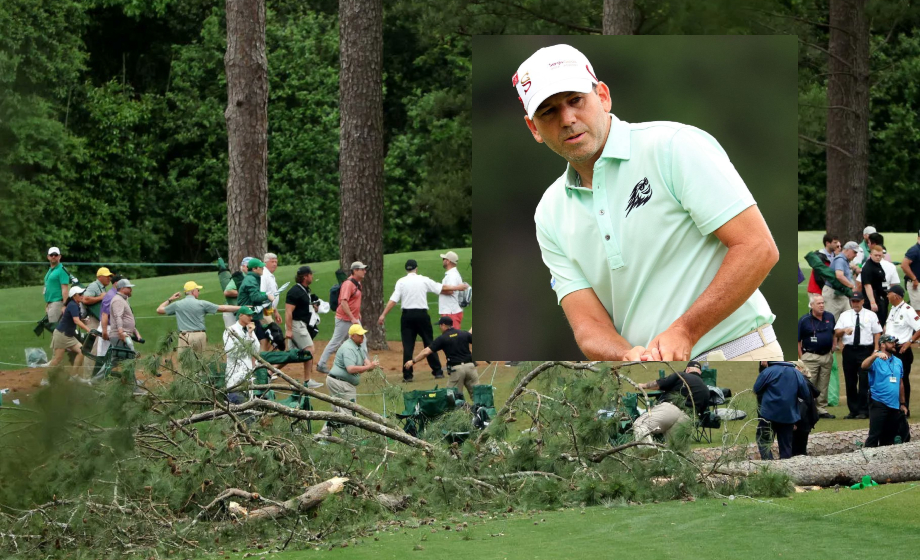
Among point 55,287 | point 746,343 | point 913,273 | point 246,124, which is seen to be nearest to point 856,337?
point 913,273

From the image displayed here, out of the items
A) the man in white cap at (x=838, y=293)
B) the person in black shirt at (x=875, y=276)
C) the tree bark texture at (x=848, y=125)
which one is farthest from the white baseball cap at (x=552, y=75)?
the tree bark texture at (x=848, y=125)

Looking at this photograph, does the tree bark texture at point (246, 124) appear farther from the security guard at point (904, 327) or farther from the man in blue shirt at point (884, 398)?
the man in blue shirt at point (884, 398)

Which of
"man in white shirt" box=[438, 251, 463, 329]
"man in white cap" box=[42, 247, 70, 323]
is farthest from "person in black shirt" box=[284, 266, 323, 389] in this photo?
"man in white cap" box=[42, 247, 70, 323]

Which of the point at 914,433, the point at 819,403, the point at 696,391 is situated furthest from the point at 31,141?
the point at 819,403

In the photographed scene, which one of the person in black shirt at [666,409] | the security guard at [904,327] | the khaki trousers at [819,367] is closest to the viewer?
the person in black shirt at [666,409]

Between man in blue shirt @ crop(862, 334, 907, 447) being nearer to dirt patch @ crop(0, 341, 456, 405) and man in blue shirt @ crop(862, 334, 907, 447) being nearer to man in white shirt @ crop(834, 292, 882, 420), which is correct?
man in white shirt @ crop(834, 292, 882, 420)

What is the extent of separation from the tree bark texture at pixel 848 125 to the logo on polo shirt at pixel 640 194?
1360 cm

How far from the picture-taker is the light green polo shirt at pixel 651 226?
5.77 metres

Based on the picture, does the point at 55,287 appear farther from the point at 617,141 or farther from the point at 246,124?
the point at 617,141

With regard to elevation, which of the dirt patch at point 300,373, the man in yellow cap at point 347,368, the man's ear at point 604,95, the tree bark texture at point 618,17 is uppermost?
the tree bark texture at point 618,17

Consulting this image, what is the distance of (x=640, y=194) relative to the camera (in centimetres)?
581

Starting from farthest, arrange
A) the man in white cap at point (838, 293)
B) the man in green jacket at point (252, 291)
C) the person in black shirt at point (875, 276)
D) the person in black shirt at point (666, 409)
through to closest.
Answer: the person in black shirt at point (875, 276) → the man in white cap at point (838, 293) → the man in green jacket at point (252, 291) → the person in black shirt at point (666, 409)

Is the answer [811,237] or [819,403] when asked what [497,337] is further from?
[811,237]

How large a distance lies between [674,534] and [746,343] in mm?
2502
